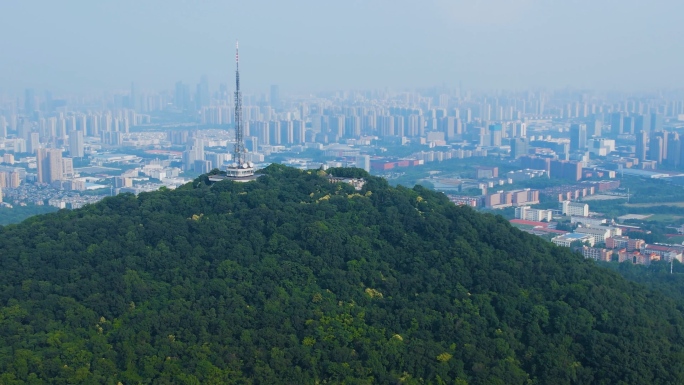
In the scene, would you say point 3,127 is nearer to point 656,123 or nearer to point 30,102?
point 30,102

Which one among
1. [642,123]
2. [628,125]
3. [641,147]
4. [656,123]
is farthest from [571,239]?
[628,125]

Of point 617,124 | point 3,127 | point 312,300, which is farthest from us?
point 617,124

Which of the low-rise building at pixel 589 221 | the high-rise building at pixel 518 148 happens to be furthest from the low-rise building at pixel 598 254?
the high-rise building at pixel 518 148

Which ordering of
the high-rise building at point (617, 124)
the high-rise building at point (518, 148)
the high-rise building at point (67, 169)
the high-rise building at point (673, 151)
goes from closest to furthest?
1. the high-rise building at point (67, 169)
2. the high-rise building at point (673, 151)
3. the high-rise building at point (518, 148)
4. the high-rise building at point (617, 124)

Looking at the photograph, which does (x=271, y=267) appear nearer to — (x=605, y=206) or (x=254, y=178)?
(x=254, y=178)

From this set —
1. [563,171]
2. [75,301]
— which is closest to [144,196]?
[75,301]

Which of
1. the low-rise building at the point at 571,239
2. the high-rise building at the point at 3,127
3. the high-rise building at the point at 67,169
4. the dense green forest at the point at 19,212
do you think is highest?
the high-rise building at the point at 3,127

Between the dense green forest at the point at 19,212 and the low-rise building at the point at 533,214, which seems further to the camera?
the low-rise building at the point at 533,214

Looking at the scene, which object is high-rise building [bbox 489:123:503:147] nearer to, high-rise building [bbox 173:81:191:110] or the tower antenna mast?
high-rise building [bbox 173:81:191:110]

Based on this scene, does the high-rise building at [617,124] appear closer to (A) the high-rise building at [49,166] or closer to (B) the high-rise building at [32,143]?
(A) the high-rise building at [49,166]
